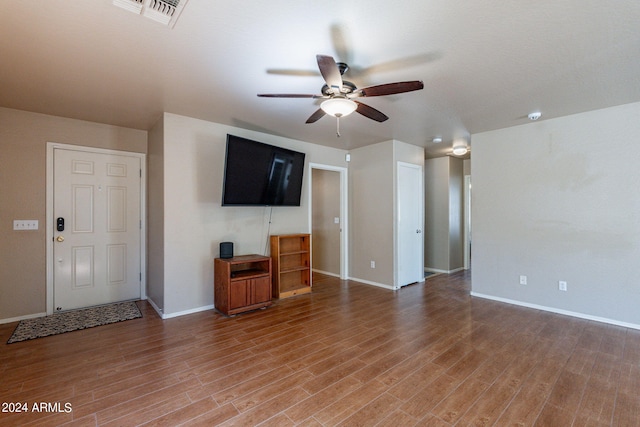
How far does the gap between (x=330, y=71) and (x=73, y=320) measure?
404 cm

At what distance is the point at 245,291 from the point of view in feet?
12.2

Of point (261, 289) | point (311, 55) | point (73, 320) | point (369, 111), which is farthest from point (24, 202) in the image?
point (369, 111)

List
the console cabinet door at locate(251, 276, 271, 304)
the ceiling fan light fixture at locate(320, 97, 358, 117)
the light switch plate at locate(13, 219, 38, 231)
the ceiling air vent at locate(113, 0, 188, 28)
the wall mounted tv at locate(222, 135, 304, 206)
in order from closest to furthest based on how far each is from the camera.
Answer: the ceiling air vent at locate(113, 0, 188, 28) < the ceiling fan light fixture at locate(320, 97, 358, 117) < the light switch plate at locate(13, 219, 38, 231) < the wall mounted tv at locate(222, 135, 304, 206) < the console cabinet door at locate(251, 276, 271, 304)

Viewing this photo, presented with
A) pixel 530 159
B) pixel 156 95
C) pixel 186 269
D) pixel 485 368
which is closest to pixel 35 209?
pixel 186 269

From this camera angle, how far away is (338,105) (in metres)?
2.38

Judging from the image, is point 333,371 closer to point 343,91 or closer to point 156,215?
point 343,91

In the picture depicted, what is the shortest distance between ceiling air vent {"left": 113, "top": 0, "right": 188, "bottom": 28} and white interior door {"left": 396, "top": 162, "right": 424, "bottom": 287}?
3924 millimetres

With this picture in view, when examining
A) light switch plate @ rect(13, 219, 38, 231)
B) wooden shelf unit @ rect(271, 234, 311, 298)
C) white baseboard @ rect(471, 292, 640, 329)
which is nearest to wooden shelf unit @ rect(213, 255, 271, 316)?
wooden shelf unit @ rect(271, 234, 311, 298)

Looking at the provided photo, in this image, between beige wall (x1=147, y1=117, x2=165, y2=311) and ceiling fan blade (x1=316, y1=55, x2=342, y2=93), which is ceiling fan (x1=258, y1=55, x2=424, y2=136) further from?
beige wall (x1=147, y1=117, x2=165, y2=311)

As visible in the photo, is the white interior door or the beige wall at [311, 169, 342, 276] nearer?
the white interior door

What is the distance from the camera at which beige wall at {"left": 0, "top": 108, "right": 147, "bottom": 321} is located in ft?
11.0

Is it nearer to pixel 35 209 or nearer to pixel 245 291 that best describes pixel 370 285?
pixel 245 291

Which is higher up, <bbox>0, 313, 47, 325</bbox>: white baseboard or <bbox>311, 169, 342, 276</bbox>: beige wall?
<bbox>311, 169, 342, 276</bbox>: beige wall

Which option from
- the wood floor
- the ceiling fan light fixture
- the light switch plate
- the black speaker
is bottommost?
the wood floor
